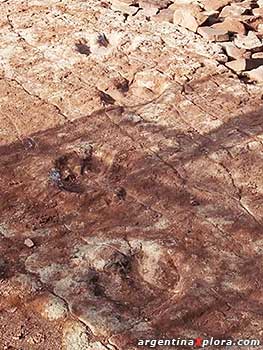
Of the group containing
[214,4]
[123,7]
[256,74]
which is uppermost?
[256,74]

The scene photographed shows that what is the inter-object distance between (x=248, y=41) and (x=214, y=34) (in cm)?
38

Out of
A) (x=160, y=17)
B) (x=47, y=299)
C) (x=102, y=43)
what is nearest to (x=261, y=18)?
(x=160, y=17)

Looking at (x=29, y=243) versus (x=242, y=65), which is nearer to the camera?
(x=29, y=243)

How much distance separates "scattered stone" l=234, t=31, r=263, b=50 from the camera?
6465mm

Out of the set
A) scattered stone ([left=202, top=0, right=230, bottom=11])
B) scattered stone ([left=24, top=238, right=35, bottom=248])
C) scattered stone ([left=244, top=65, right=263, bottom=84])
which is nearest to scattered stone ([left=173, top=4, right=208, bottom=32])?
scattered stone ([left=202, top=0, right=230, bottom=11])

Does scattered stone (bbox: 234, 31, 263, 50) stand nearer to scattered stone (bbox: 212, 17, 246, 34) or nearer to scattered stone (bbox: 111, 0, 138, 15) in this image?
scattered stone (bbox: 212, 17, 246, 34)

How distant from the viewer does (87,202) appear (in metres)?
4.63

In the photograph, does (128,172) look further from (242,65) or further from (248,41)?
(248,41)

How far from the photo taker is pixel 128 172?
492cm

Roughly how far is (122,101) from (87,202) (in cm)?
154

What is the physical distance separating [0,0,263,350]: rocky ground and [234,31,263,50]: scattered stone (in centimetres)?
2

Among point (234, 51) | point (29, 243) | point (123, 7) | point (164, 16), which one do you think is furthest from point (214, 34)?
point (29, 243)

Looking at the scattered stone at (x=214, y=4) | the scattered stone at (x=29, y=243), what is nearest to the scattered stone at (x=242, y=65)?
the scattered stone at (x=214, y=4)

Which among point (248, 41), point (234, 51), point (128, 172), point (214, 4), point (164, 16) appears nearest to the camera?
point (128, 172)
